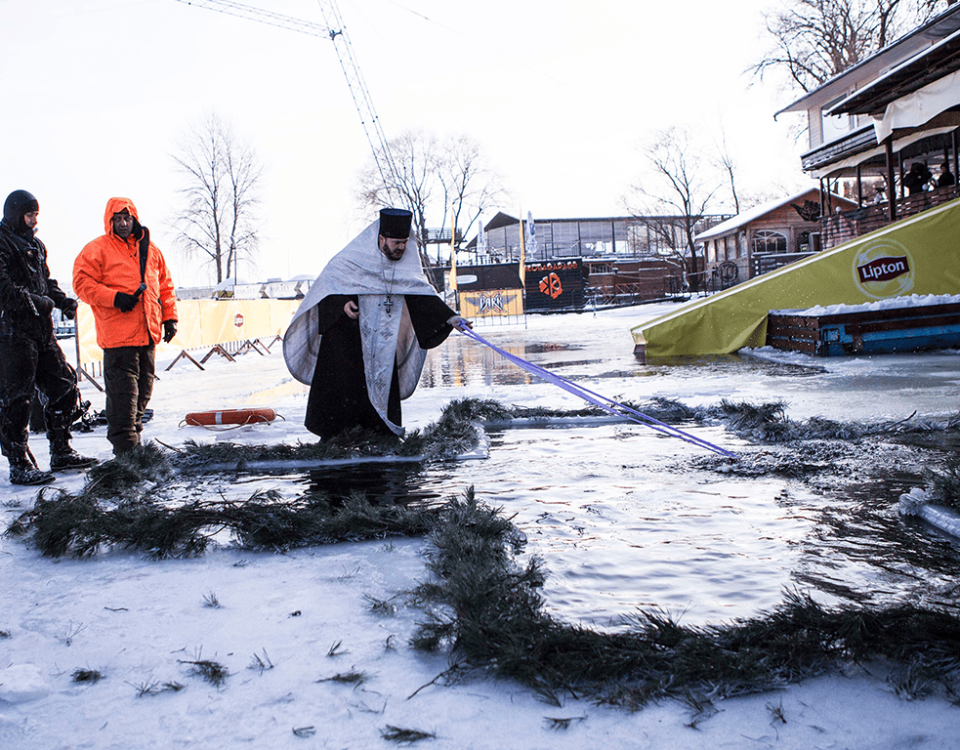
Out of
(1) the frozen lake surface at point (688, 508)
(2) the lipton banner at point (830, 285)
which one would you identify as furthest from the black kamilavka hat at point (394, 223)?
(2) the lipton banner at point (830, 285)

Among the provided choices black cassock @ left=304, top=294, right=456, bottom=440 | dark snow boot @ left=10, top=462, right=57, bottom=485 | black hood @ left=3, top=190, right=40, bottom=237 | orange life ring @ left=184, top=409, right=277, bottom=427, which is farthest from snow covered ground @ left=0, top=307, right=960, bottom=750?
orange life ring @ left=184, top=409, right=277, bottom=427

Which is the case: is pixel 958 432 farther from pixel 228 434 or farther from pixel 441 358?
pixel 441 358

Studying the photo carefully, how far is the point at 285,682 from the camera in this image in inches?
81.6

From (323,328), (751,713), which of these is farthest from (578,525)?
(323,328)

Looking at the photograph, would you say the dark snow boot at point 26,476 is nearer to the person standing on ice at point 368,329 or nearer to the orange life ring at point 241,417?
the person standing on ice at point 368,329

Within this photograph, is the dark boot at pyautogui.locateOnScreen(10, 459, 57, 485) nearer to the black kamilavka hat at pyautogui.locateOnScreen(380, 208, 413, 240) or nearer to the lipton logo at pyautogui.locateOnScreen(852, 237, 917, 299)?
the black kamilavka hat at pyautogui.locateOnScreen(380, 208, 413, 240)

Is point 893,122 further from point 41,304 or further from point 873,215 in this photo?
point 41,304

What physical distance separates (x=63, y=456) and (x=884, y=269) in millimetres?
11107

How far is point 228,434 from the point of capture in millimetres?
6754

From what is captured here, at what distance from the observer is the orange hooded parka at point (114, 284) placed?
17.5 feet

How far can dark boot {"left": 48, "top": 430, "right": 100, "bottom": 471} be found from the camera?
5.46 metres

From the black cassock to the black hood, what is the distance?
6.81ft

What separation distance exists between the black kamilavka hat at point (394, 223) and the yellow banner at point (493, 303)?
2852 centimetres

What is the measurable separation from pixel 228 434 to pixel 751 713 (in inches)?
224
